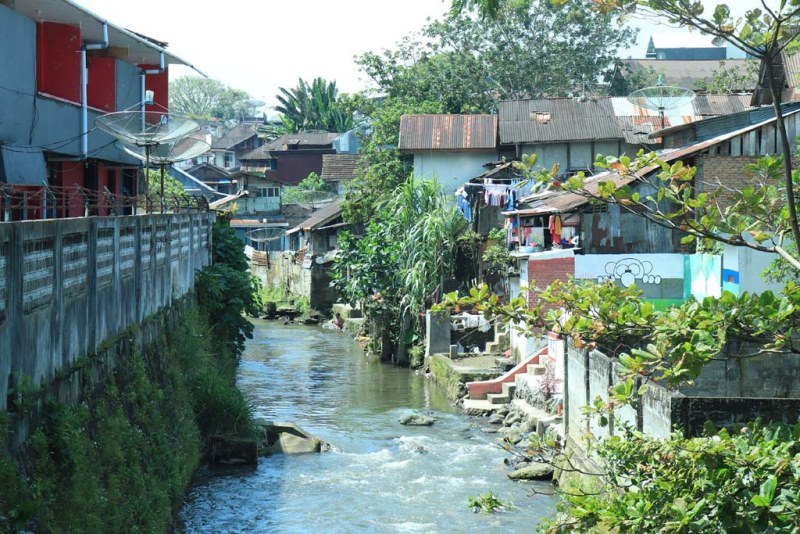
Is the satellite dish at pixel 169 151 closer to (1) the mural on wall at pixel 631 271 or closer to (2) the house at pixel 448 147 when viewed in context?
(1) the mural on wall at pixel 631 271

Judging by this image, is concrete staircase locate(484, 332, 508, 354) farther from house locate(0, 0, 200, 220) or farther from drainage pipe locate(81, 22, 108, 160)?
drainage pipe locate(81, 22, 108, 160)

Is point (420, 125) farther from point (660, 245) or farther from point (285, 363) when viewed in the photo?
point (660, 245)

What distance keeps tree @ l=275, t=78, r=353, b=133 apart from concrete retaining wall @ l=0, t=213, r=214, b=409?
55072 mm

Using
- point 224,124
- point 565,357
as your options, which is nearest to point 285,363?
point 565,357

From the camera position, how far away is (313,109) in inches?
2739

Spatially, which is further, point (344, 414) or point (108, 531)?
point (344, 414)

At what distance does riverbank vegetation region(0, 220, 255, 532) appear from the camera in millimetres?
6848

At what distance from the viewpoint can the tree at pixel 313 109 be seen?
225ft

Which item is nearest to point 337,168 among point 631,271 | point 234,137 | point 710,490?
point 234,137

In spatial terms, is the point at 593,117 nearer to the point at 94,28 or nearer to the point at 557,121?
the point at 557,121

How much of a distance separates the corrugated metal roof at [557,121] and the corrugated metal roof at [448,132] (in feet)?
2.32

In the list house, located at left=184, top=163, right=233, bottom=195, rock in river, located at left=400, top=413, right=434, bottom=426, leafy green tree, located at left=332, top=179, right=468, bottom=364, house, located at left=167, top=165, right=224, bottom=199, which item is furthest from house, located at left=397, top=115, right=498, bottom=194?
house, located at left=184, top=163, right=233, bottom=195

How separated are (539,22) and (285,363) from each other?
21466 millimetres

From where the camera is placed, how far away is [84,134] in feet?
61.2
